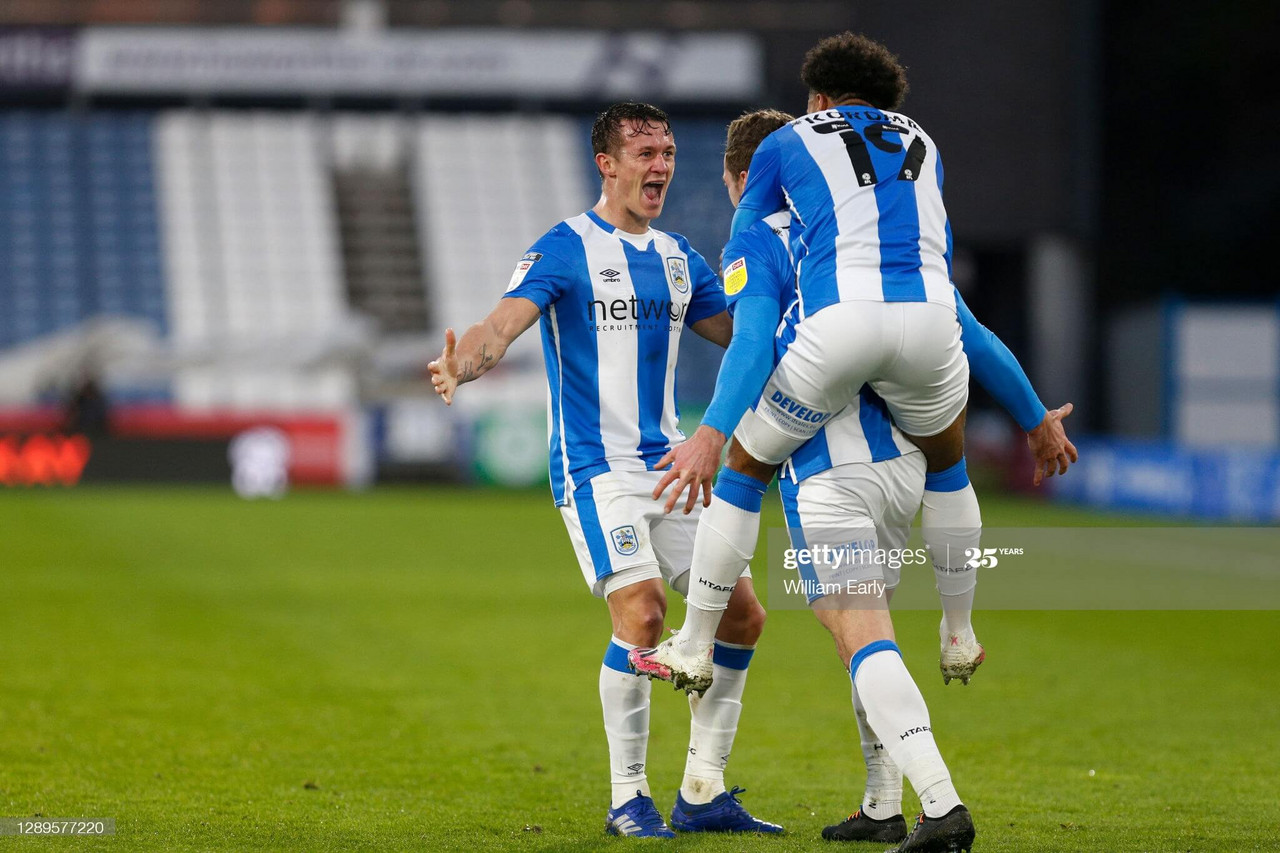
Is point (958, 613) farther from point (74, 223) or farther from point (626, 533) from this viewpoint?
point (74, 223)

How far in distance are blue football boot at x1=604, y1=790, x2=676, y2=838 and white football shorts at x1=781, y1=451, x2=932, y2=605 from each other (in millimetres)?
975

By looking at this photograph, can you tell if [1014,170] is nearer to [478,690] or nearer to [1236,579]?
[1236,579]

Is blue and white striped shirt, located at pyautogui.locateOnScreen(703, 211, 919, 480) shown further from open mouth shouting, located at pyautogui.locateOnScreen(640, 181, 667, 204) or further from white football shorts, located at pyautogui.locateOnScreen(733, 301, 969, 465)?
open mouth shouting, located at pyautogui.locateOnScreen(640, 181, 667, 204)

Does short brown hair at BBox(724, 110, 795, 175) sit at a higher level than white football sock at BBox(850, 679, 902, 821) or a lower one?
higher

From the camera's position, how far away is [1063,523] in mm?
19938

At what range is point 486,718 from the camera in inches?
285

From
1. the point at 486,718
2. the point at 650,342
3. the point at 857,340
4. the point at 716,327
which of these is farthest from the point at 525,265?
the point at 486,718

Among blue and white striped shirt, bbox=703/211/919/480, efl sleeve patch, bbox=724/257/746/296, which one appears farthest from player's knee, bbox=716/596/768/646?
efl sleeve patch, bbox=724/257/746/296

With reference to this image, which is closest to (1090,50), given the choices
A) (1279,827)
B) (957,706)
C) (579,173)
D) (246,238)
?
(579,173)

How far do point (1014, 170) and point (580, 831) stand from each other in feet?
82.4

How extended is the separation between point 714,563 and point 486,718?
3133mm

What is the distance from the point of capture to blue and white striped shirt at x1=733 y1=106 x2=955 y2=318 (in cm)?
417

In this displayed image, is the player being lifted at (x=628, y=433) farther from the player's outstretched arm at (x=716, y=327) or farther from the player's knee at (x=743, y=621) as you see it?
the player's outstretched arm at (x=716, y=327)

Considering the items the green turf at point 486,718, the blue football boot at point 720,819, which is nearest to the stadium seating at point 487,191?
the green turf at point 486,718
